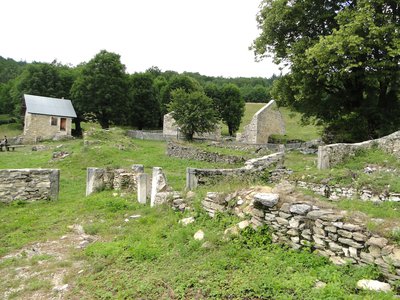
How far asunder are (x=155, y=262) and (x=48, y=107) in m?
41.9

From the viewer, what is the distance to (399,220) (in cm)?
536

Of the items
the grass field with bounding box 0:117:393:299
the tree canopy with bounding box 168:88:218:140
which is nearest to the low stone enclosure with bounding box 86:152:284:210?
the grass field with bounding box 0:117:393:299

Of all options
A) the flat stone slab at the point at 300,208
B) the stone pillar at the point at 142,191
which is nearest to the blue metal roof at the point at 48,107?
the stone pillar at the point at 142,191

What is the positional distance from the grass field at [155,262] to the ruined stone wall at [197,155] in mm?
12716

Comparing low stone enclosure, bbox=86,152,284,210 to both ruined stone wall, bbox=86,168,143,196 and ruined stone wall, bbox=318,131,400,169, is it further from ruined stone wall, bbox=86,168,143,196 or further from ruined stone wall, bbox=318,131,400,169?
ruined stone wall, bbox=318,131,400,169

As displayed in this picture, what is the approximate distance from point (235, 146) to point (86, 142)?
514 inches

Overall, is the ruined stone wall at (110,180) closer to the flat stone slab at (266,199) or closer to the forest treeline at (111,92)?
the flat stone slab at (266,199)

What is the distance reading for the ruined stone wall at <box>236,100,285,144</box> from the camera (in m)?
38.4

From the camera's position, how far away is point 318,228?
5.34 metres

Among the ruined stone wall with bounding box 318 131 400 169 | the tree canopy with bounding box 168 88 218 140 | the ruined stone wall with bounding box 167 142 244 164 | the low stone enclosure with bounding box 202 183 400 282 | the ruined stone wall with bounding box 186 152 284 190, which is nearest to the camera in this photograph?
the low stone enclosure with bounding box 202 183 400 282

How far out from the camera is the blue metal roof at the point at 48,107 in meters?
41.0

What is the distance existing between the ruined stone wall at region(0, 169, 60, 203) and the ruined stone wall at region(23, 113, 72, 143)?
3170 centimetres

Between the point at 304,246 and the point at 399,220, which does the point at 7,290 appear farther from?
the point at 399,220

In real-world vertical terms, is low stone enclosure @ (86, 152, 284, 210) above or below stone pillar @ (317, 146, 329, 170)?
below
